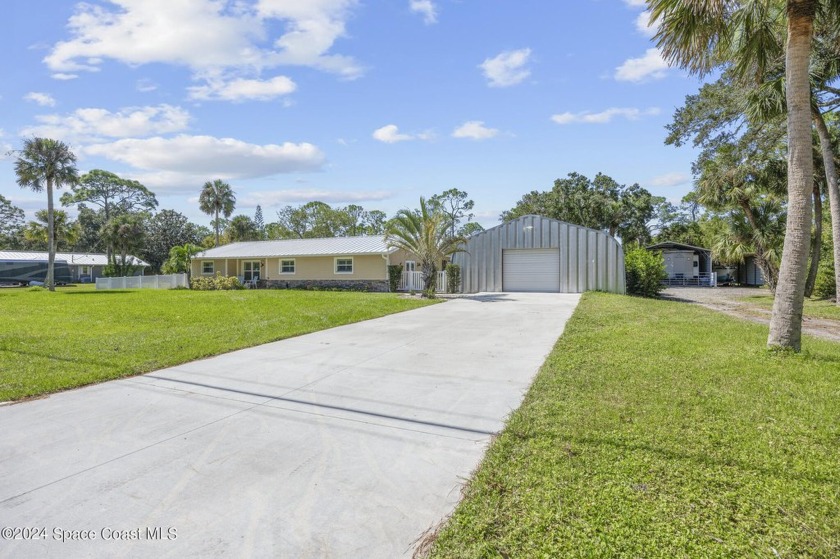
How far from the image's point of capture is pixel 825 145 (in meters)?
12.5

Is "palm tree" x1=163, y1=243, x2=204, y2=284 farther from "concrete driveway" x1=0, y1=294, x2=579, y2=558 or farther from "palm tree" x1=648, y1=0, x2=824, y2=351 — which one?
"palm tree" x1=648, y1=0, x2=824, y2=351

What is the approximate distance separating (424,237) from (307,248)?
36.9 feet

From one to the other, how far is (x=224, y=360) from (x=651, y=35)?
28.0ft

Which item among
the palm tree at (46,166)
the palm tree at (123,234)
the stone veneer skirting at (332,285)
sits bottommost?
the stone veneer skirting at (332,285)

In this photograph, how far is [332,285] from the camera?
966 inches

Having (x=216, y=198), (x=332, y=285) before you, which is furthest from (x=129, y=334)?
(x=216, y=198)

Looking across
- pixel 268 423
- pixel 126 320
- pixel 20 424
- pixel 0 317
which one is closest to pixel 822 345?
pixel 268 423

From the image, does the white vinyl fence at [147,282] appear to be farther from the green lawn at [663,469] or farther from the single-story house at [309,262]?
the green lawn at [663,469]

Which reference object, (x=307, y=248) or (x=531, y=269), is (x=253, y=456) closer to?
(x=531, y=269)

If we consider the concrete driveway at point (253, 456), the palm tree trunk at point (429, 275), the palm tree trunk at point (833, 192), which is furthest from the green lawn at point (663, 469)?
the palm tree trunk at point (429, 275)

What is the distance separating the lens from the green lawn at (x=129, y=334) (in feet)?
18.7

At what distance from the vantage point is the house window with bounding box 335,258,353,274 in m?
24.2

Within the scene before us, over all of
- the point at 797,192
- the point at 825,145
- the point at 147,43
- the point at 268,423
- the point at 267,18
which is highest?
the point at 267,18

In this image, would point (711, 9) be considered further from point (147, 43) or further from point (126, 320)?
point (126, 320)
